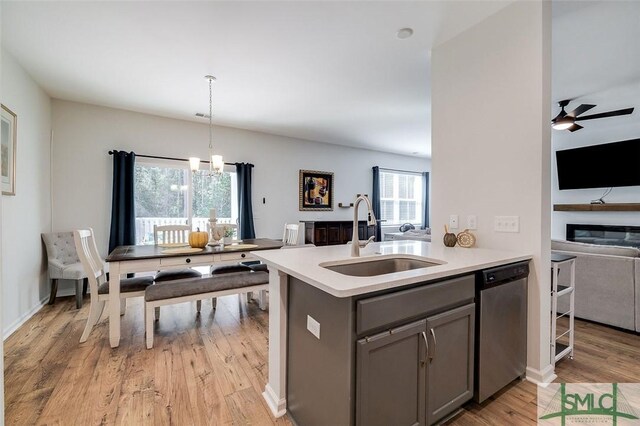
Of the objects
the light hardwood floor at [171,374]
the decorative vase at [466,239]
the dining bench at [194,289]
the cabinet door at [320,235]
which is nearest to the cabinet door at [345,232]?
the cabinet door at [320,235]

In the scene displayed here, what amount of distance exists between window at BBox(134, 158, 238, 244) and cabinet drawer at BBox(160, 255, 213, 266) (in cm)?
194

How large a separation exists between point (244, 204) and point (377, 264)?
3.80 meters

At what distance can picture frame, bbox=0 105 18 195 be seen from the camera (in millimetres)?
2729

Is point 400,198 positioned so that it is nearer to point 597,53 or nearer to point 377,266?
point 597,53

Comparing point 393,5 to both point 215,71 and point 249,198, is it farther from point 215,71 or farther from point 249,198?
point 249,198

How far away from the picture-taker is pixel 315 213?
6332 millimetres

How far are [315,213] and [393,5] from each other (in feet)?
14.7

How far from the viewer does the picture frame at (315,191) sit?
6.12m

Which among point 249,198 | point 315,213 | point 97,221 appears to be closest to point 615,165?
point 315,213

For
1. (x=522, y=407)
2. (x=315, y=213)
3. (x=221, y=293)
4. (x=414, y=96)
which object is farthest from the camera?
(x=315, y=213)

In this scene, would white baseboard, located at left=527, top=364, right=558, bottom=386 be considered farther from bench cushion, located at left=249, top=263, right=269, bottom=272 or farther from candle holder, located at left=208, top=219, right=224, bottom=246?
candle holder, located at left=208, top=219, right=224, bottom=246

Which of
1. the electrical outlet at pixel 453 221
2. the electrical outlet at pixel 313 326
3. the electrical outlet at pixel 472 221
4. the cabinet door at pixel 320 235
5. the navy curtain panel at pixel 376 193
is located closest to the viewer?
the electrical outlet at pixel 313 326

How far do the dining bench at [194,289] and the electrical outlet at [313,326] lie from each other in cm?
163

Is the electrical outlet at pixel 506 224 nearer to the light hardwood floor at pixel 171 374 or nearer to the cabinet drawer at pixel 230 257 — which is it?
the light hardwood floor at pixel 171 374
